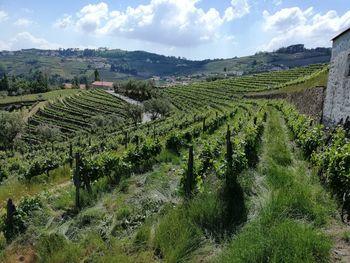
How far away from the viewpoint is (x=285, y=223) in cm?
591

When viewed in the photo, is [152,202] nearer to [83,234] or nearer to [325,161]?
[83,234]

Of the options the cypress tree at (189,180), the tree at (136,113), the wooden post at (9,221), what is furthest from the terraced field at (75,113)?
the cypress tree at (189,180)

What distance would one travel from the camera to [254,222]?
6.43 metres

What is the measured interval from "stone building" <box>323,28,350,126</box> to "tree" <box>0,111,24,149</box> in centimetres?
7978

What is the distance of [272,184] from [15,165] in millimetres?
25142

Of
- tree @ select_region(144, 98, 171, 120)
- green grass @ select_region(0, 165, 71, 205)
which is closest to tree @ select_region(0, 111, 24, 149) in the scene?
tree @ select_region(144, 98, 171, 120)

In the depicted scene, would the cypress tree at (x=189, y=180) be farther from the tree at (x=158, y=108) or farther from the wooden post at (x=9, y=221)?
the tree at (x=158, y=108)

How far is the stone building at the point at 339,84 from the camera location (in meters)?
15.8

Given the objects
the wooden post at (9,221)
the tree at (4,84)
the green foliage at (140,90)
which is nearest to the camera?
the wooden post at (9,221)

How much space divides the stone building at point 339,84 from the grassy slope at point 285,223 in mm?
7534

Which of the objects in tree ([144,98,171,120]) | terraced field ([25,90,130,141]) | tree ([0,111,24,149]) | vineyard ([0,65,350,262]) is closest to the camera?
vineyard ([0,65,350,262])

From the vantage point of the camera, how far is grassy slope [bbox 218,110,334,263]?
5297 mm

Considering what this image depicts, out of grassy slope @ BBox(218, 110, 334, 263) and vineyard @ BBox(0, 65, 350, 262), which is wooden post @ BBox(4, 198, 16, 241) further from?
grassy slope @ BBox(218, 110, 334, 263)

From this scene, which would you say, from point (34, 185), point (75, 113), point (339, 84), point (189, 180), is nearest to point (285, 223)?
point (189, 180)
